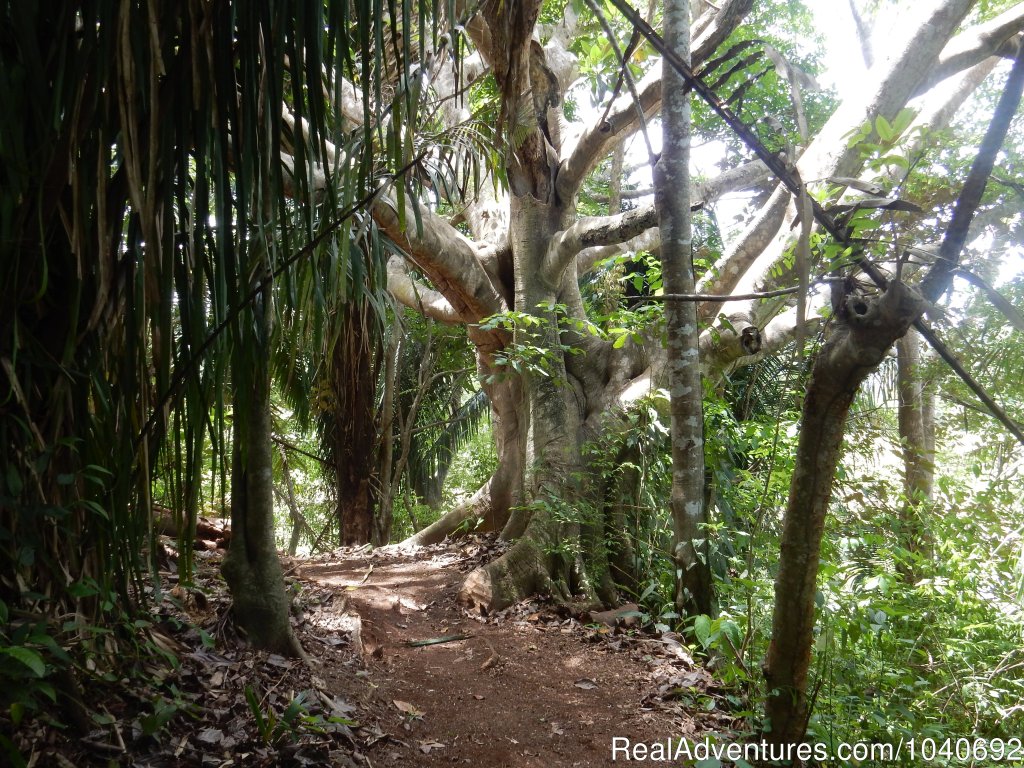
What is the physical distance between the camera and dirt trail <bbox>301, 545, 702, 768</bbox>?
2.64 m

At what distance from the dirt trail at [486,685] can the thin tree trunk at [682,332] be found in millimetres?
557

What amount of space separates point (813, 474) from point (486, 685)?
77.3 inches

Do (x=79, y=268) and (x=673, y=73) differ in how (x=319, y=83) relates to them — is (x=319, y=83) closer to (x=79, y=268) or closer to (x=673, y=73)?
(x=79, y=268)

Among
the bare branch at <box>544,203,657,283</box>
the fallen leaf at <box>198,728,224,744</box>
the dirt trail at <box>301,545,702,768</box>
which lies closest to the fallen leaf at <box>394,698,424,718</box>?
the dirt trail at <box>301,545,702,768</box>

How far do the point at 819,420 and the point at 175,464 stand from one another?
1.79 m

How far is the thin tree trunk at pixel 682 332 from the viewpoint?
3377 mm

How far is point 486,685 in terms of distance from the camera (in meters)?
3.27

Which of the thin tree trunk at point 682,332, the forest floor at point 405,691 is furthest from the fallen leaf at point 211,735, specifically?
the thin tree trunk at point 682,332

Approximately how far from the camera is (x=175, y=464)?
1.91 m

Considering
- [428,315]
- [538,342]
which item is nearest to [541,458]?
[538,342]

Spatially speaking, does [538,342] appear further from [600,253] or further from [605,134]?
[600,253]

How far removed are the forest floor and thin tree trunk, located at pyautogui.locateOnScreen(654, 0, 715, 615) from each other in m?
0.55

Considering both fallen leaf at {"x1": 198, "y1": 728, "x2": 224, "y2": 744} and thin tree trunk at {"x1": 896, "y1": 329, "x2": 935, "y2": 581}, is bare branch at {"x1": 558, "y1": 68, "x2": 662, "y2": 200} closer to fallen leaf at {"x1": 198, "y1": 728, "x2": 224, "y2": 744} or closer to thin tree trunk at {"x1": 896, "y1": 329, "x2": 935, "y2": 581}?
thin tree trunk at {"x1": 896, "y1": 329, "x2": 935, "y2": 581}

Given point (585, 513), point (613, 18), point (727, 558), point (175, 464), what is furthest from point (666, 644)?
point (613, 18)
